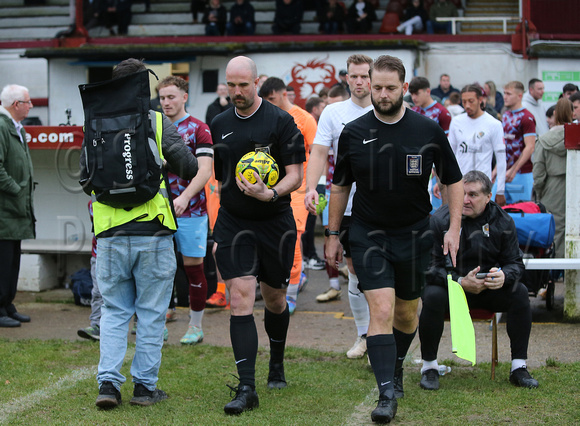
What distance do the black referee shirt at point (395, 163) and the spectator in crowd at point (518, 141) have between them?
482 centimetres

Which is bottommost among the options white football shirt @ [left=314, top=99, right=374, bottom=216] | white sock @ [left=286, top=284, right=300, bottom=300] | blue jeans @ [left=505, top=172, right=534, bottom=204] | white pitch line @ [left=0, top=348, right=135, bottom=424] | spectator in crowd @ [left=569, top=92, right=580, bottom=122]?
white pitch line @ [left=0, top=348, right=135, bottom=424]

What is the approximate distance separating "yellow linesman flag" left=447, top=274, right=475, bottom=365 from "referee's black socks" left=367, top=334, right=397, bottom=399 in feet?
1.77

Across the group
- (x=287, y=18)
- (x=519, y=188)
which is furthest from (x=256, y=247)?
(x=287, y=18)

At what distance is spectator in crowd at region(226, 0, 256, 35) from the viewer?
738 inches

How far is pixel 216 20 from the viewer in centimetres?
1908

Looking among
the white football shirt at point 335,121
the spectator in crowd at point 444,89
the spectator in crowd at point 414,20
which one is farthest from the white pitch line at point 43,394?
the spectator in crowd at point 414,20

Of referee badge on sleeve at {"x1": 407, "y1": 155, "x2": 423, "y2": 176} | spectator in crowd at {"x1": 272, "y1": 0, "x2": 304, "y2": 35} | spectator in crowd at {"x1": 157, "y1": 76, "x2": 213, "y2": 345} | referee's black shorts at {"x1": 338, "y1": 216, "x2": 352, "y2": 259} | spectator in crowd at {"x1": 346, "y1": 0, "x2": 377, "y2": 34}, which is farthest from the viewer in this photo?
spectator in crowd at {"x1": 272, "y1": 0, "x2": 304, "y2": 35}

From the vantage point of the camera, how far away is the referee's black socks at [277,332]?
536 centimetres

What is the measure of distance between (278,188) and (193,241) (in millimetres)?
1874

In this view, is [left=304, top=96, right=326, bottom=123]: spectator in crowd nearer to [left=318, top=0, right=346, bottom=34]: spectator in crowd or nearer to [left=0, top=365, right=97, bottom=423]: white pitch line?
[left=0, top=365, right=97, bottom=423]: white pitch line

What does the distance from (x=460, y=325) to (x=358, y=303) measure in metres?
1.17

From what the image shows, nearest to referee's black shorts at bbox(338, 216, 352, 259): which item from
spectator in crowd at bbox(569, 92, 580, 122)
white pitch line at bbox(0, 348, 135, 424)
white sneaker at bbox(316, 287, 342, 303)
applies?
white pitch line at bbox(0, 348, 135, 424)

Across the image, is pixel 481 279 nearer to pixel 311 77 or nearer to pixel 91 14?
pixel 311 77

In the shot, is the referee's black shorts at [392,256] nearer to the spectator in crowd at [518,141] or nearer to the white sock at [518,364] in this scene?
the white sock at [518,364]
